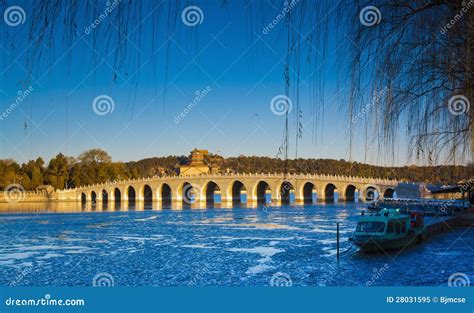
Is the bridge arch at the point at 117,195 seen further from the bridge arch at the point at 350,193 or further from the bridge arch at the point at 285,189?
the bridge arch at the point at 350,193

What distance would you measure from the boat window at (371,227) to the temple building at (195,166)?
86.2 meters

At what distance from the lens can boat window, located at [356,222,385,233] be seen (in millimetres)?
19109

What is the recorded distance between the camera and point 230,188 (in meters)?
77.0

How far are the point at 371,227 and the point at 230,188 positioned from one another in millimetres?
58099

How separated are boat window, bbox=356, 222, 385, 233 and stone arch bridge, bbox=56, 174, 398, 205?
144 feet

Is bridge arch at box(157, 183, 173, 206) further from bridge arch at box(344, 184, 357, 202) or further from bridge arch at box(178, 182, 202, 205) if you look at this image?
bridge arch at box(344, 184, 357, 202)

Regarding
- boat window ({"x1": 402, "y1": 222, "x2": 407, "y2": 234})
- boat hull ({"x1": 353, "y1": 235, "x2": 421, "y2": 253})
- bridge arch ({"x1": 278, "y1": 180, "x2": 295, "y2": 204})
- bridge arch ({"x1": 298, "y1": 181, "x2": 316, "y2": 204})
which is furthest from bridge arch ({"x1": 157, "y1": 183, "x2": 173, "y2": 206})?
boat hull ({"x1": 353, "y1": 235, "x2": 421, "y2": 253})

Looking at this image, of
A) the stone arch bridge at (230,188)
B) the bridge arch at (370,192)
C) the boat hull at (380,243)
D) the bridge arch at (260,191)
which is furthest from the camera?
the bridge arch at (260,191)

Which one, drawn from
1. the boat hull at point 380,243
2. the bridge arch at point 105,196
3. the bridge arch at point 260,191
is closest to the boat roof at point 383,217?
the boat hull at point 380,243

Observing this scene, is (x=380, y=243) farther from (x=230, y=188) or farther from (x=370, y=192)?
(x=230, y=188)

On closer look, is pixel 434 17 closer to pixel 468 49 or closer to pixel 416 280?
pixel 468 49

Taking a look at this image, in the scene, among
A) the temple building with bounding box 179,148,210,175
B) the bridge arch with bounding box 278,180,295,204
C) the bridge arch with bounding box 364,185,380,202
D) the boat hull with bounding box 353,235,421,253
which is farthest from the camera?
the temple building with bounding box 179,148,210,175

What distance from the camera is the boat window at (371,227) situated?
1911 cm

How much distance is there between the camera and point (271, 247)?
2050 centimetres
